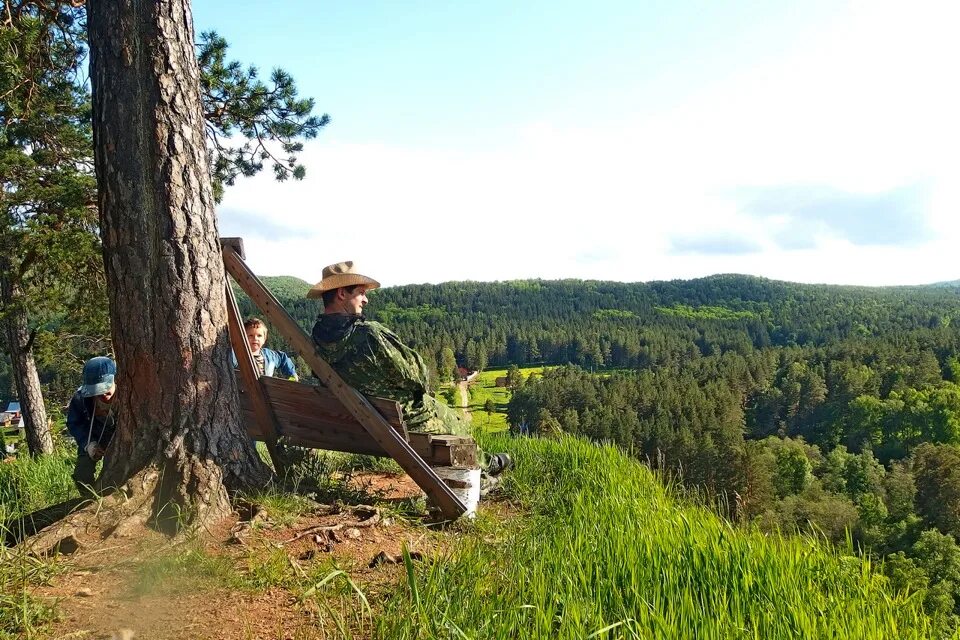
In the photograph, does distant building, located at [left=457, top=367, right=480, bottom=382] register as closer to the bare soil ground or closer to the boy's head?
the boy's head

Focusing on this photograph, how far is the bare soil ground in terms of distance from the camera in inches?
81.0

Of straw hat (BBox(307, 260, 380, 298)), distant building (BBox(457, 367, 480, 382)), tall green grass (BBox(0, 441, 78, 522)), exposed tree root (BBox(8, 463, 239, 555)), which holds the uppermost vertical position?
straw hat (BBox(307, 260, 380, 298))

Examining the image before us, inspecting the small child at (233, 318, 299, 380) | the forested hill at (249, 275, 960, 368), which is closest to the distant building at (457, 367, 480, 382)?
the forested hill at (249, 275, 960, 368)

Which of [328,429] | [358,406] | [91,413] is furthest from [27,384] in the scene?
[358,406]

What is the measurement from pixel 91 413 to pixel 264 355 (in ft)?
5.70

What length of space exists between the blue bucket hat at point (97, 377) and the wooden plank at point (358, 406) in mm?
1175

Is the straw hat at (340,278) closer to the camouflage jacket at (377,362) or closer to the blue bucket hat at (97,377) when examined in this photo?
the camouflage jacket at (377,362)

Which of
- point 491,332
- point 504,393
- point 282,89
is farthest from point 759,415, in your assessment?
point 282,89

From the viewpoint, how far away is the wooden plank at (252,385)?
3578mm

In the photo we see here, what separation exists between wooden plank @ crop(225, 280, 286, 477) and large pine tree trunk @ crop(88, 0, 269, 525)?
1.05 feet

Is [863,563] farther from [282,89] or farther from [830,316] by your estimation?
[830,316]

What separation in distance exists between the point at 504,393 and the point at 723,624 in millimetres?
125694

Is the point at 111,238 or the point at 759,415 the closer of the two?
the point at 111,238

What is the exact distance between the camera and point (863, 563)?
290 centimetres
